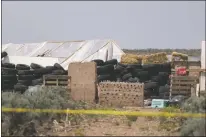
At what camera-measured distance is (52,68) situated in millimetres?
21172

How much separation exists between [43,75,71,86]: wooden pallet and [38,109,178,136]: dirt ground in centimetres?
718

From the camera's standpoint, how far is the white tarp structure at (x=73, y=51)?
23969 mm

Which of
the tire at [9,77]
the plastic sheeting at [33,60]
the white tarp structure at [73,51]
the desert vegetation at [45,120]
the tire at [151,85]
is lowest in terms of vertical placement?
the desert vegetation at [45,120]

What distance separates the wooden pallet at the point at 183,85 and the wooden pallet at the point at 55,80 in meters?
4.28

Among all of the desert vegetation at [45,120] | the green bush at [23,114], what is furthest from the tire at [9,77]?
the green bush at [23,114]

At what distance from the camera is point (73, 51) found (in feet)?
84.3

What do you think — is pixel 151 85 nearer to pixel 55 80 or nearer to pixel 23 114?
pixel 55 80

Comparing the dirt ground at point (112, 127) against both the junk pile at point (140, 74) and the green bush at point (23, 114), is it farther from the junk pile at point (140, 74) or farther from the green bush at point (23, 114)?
the junk pile at point (140, 74)

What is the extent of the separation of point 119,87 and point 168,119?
6.45 m

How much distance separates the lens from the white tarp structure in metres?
24.0

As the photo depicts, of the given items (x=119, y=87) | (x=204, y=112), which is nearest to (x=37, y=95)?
(x=204, y=112)

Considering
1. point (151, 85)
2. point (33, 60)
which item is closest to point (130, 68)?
point (151, 85)

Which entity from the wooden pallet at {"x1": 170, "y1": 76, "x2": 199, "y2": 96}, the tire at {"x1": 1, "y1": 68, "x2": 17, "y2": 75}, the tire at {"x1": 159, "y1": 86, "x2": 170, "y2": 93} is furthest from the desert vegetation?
the tire at {"x1": 1, "y1": 68, "x2": 17, "y2": 75}

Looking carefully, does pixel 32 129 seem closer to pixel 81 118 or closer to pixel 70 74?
pixel 81 118
